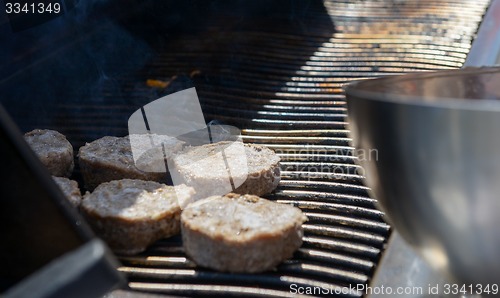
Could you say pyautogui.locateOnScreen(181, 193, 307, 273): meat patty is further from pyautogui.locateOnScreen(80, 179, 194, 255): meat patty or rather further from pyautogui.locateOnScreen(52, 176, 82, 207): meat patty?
pyautogui.locateOnScreen(52, 176, 82, 207): meat patty

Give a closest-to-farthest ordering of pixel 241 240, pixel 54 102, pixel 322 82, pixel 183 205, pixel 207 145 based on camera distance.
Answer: pixel 241 240 < pixel 183 205 < pixel 207 145 < pixel 54 102 < pixel 322 82

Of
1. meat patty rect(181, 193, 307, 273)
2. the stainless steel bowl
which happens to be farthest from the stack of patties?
the stainless steel bowl

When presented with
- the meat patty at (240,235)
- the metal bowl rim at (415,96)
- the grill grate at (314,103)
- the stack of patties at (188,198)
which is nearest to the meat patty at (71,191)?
the stack of patties at (188,198)

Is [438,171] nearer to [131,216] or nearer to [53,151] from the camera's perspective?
[131,216]

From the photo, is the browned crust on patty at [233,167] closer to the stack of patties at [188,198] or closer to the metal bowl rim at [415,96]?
the stack of patties at [188,198]

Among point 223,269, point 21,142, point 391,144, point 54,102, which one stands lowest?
point 223,269

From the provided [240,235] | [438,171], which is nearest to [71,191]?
[240,235]

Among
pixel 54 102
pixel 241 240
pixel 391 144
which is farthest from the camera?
pixel 54 102

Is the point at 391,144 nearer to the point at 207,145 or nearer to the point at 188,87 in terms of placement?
the point at 207,145

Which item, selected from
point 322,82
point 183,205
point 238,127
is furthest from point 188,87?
point 183,205
